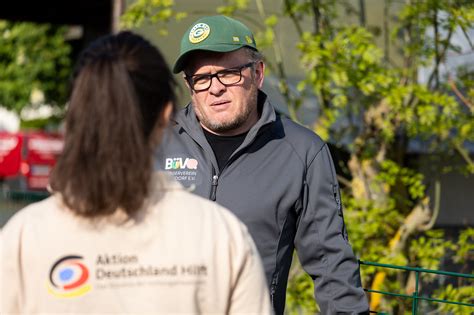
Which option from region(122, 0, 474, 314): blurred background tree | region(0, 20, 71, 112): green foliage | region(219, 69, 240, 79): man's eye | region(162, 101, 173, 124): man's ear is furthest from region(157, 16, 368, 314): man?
region(0, 20, 71, 112): green foliage

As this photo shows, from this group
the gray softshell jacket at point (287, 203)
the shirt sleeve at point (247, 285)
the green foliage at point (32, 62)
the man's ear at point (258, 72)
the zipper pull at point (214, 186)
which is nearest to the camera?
the shirt sleeve at point (247, 285)

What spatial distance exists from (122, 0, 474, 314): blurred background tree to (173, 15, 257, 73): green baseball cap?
295 cm

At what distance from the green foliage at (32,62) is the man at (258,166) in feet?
62.3

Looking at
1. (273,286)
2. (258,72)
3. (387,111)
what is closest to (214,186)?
(273,286)

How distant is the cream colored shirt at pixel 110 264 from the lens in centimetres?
196

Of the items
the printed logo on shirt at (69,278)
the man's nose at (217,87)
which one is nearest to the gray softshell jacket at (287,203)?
the man's nose at (217,87)

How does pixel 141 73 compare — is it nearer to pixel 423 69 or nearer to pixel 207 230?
pixel 207 230

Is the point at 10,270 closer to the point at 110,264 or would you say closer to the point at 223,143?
the point at 110,264

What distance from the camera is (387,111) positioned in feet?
23.9

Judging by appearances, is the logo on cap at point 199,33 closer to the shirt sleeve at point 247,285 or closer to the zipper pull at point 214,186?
Answer: the zipper pull at point 214,186

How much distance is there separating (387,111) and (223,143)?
397 cm

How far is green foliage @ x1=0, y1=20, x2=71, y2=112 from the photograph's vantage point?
2314 cm

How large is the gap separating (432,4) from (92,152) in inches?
203

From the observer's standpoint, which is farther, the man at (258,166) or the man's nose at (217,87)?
the man's nose at (217,87)
